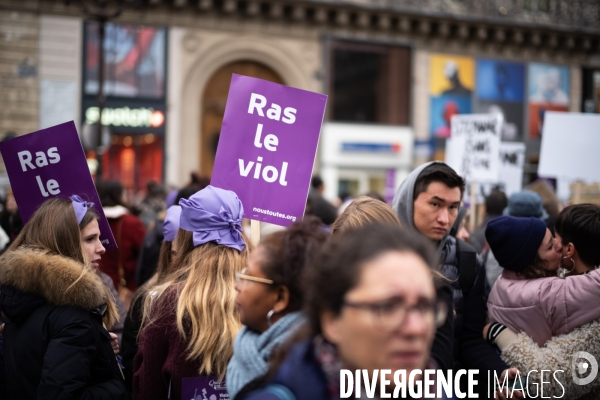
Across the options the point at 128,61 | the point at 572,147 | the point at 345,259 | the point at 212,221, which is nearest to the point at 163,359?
the point at 212,221

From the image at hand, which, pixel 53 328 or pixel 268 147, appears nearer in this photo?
pixel 53 328

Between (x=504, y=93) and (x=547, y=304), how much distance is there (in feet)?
71.9

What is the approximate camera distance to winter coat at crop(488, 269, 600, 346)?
3.55m

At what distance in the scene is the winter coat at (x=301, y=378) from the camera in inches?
67.2

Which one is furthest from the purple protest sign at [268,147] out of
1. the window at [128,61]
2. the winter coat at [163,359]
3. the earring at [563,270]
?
the window at [128,61]

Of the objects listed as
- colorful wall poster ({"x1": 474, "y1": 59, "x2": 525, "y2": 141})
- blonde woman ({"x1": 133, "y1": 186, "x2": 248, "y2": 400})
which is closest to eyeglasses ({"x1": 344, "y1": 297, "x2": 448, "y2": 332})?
blonde woman ({"x1": 133, "y1": 186, "x2": 248, "y2": 400})

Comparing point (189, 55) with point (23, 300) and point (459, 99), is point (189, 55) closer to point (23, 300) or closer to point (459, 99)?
point (459, 99)

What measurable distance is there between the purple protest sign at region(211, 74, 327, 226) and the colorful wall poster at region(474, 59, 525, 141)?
2067 centimetres

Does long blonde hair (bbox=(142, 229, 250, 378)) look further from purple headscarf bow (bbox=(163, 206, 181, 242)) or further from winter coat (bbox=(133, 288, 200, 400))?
purple headscarf bow (bbox=(163, 206, 181, 242))

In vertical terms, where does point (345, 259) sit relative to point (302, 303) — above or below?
above

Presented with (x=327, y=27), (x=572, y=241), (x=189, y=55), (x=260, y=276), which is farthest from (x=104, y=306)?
(x=327, y=27)

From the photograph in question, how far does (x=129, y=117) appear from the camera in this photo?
63.5 feet

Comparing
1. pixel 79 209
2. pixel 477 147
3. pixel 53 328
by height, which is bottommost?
pixel 53 328

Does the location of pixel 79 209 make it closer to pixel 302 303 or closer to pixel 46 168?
pixel 46 168
